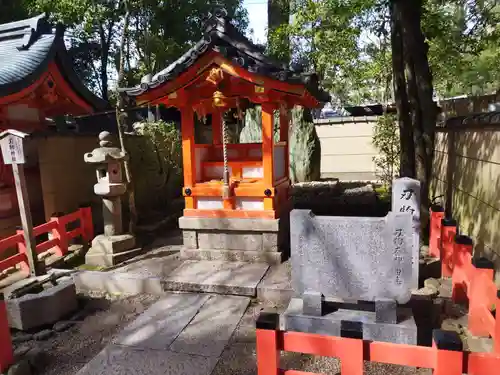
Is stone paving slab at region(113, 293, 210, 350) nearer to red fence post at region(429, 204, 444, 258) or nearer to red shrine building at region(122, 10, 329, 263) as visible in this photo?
red shrine building at region(122, 10, 329, 263)

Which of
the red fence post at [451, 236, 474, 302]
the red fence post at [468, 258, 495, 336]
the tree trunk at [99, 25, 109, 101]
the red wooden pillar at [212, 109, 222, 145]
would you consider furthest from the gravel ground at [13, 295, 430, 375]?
the tree trunk at [99, 25, 109, 101]

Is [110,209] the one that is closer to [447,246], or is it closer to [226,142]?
[226,142]

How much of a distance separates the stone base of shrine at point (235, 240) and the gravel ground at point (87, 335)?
4.45 ft

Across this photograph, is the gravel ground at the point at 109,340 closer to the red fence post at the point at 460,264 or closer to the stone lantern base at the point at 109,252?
the stone lantern base at the point at 109,252

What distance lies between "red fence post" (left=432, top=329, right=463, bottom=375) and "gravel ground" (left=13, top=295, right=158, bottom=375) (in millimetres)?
3830

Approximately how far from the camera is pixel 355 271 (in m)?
4.06

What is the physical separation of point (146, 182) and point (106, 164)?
386 cm

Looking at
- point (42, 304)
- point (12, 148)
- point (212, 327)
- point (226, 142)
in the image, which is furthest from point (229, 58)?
point (42, 304)

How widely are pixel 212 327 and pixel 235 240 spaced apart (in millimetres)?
2115

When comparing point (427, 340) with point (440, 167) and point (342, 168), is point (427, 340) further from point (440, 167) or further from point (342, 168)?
point (342, 168)

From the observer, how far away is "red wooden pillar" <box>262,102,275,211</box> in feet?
21.9

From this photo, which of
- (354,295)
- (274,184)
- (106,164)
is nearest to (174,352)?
(354,295)

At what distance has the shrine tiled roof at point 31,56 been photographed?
7.35m

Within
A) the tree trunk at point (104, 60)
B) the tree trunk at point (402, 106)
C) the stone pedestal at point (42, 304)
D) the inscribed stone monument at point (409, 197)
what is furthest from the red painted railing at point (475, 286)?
the tree trunk at point (104, 60)
